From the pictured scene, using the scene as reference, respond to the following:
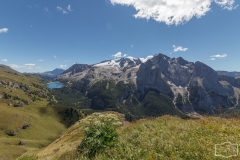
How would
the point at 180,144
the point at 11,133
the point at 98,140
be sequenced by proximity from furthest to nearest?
the point at 11,133
the point at 98,140
the point at 180,144

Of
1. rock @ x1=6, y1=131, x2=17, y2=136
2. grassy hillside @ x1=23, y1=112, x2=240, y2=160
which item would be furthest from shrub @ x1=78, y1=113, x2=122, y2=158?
rock @ x1=6, y1=131, x2=17, y2=136

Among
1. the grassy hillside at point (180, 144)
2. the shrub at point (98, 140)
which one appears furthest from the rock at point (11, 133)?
the grassy hillside at point (180, 144)

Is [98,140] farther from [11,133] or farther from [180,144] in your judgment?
[11,133]

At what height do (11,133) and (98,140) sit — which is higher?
(98,140)

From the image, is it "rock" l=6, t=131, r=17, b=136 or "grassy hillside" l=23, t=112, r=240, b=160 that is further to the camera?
"rock" l=6, t=131, r=17, b=136

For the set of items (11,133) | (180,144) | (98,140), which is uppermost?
(180,144)

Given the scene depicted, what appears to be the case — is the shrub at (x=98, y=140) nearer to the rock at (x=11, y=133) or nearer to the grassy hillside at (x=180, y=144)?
the grassy hillside at (x=180, y=144)

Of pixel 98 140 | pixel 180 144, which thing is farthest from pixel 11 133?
pixel 180 144

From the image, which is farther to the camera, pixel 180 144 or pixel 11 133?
pixel 11 133

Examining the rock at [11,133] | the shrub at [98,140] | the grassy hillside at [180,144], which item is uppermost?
the grassy hillside at [180,144]

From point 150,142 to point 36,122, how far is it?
198941 mm

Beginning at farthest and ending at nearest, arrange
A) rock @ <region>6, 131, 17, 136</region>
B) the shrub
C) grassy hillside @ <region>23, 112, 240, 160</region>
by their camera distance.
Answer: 1. rock @ <region>6, 131, 17, 136</region>
2. the shrub
3. grassy hillside @ <region>23, 112, 240, 160</region>

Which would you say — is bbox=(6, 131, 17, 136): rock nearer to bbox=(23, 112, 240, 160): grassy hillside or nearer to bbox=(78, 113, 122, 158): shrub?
bbox=(78, 113, 122, 158): shrub

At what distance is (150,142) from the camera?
32.4 ft
